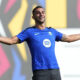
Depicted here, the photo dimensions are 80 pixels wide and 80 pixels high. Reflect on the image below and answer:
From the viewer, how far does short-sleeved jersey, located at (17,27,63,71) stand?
3061 millimetres

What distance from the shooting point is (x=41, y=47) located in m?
3.07

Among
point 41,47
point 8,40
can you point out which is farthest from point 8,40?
point 41,47

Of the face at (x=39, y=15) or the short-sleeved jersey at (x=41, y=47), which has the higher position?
the face at (x=39, y=15)

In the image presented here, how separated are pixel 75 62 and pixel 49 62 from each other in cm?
230

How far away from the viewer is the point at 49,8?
5199 mm

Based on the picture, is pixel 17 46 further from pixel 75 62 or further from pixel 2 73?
pixel 75 62

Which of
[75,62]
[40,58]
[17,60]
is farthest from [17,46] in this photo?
[40,58]

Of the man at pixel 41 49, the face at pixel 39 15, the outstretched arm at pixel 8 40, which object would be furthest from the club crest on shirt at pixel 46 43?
the outstretched arm at pixel 8 40

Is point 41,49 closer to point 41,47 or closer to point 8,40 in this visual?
point 41,47

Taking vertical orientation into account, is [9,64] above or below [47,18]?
below

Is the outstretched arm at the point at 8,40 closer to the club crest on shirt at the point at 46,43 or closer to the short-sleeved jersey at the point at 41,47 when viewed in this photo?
the short-sleeved jersey at the point at 41,47

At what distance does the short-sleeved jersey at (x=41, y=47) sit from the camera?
3.06m

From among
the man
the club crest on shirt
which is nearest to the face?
the man

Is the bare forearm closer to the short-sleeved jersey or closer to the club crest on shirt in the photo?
the short-sleeved jersey
